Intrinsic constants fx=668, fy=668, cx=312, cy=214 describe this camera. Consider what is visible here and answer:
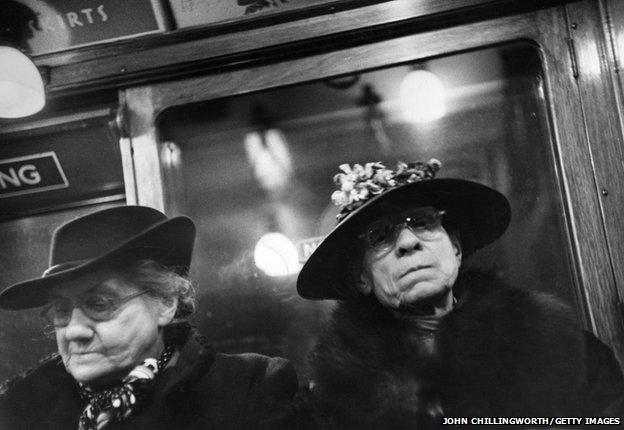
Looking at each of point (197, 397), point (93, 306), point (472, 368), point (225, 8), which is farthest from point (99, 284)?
point (472, 368)

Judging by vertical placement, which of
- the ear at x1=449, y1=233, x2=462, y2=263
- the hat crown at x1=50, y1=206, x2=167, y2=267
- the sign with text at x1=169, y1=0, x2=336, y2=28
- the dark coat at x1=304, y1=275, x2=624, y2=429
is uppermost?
the sign with text at x1=169, y1=0, x2=336, y2=28

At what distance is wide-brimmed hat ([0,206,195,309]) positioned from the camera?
4.28 feet

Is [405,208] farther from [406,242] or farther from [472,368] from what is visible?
[472,368]

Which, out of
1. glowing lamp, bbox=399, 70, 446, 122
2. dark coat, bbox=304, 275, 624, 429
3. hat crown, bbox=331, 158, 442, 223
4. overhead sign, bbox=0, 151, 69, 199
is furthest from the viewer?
overhead sign, bbox=0, 151, 69, 199

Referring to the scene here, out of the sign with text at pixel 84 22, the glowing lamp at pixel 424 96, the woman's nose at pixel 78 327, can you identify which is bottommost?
the woman's nose at pixel 78 327

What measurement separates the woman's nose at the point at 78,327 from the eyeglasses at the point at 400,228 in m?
0.55

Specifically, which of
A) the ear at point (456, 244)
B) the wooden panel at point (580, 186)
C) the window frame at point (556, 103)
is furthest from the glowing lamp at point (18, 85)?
the wooden panel at point (580, 186)

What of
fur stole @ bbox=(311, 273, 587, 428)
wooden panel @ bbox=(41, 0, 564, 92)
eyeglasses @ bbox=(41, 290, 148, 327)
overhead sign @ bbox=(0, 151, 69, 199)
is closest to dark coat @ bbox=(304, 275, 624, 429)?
fur stole @ bbox=(311, 273, 587, 428)

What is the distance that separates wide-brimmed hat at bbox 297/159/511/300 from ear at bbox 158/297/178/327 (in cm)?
26

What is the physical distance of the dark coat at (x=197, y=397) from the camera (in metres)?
1.26

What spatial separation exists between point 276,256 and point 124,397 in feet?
1.31

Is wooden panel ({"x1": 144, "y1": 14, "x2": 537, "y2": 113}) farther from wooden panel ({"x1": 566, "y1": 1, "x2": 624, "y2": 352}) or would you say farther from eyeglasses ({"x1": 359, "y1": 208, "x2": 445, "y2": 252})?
eyeglasses ({"x1": 359, "y1": 208, "x2": 445, "y2": 252})

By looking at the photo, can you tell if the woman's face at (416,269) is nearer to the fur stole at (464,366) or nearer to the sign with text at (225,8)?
the fur stole at (464,366)

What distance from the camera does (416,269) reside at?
124 centimetres
